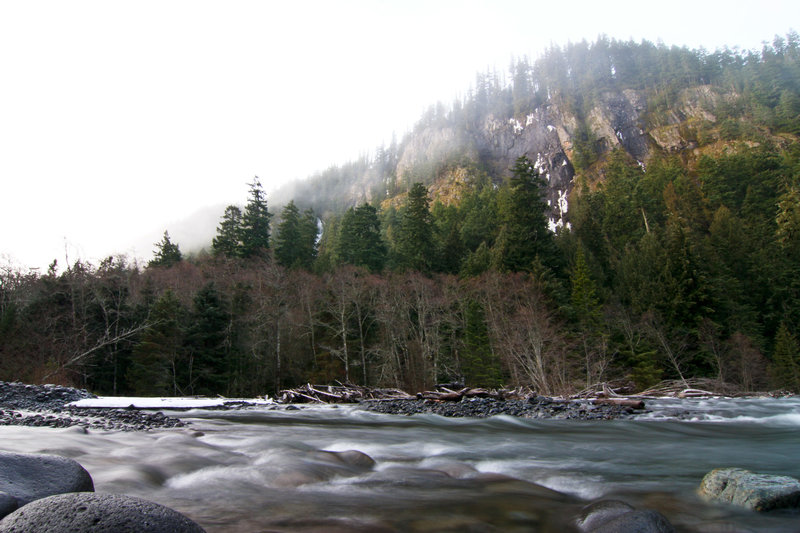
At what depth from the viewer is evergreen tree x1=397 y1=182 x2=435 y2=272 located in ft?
165

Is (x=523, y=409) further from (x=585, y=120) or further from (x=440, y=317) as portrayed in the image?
(x=585, y=120)

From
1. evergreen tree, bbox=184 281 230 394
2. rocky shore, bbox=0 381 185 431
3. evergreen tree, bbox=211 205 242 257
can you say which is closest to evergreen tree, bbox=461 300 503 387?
evergreen tree, bbox=184 281 230 394

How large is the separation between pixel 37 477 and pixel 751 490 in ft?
20.7

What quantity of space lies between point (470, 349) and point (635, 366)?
1253cm

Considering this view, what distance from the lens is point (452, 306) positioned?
1581 inches

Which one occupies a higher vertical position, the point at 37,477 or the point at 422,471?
the point at 37,477

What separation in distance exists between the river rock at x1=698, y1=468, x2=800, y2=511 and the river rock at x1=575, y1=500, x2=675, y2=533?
1.40 metres

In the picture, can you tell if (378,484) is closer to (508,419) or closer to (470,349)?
(508,419)

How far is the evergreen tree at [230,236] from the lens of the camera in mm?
58812

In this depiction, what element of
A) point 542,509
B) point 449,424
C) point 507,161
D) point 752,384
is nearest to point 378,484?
point 542,509

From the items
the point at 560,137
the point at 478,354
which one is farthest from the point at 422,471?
the point at 560,137

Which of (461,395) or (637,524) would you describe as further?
(461,395)

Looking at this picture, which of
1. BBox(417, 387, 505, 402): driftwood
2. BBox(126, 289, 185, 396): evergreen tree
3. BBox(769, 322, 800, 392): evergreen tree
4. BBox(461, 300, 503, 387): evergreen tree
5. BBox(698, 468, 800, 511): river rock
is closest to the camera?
BBox(698, 468, 800, 511): river rock

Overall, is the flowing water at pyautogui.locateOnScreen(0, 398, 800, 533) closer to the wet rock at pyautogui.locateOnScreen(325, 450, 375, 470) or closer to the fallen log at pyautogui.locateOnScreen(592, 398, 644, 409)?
the wet rock at pyautogui.locateOnScreen(325, 450, 375, 470)
